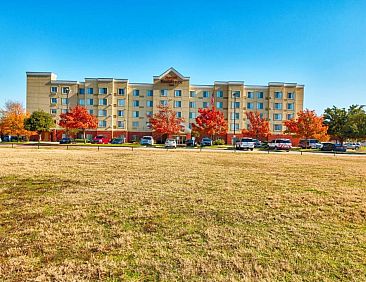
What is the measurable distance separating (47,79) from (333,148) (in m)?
59.3

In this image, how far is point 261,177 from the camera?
11.5 meters

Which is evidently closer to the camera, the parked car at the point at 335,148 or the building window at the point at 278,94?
the parked car at the point at 335,148

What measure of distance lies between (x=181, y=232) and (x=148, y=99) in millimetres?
59130

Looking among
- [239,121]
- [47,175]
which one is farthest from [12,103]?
[47,175]

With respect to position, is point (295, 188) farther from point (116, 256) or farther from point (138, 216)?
point (116, 256)

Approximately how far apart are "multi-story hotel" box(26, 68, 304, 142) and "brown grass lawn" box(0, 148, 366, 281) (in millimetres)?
51491

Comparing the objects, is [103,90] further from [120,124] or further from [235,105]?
[235,105]

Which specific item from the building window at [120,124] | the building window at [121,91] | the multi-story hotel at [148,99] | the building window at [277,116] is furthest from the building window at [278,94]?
the building window at [120,124]

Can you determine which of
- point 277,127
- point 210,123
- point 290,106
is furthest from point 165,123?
point 290,106

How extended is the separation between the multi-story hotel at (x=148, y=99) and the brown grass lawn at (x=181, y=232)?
51491 mm

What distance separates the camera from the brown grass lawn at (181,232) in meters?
3.97

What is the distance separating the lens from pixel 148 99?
62781 mm

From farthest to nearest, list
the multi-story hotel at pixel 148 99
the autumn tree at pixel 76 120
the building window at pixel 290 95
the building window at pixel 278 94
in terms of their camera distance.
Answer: the building window at pixel 290 95
the building window at pixel 278 94
the multi-story hotel at pixel 148 99
the autumn tree at pixel 76 120

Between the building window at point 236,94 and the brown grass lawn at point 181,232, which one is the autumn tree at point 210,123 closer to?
the building window at point 236,94
